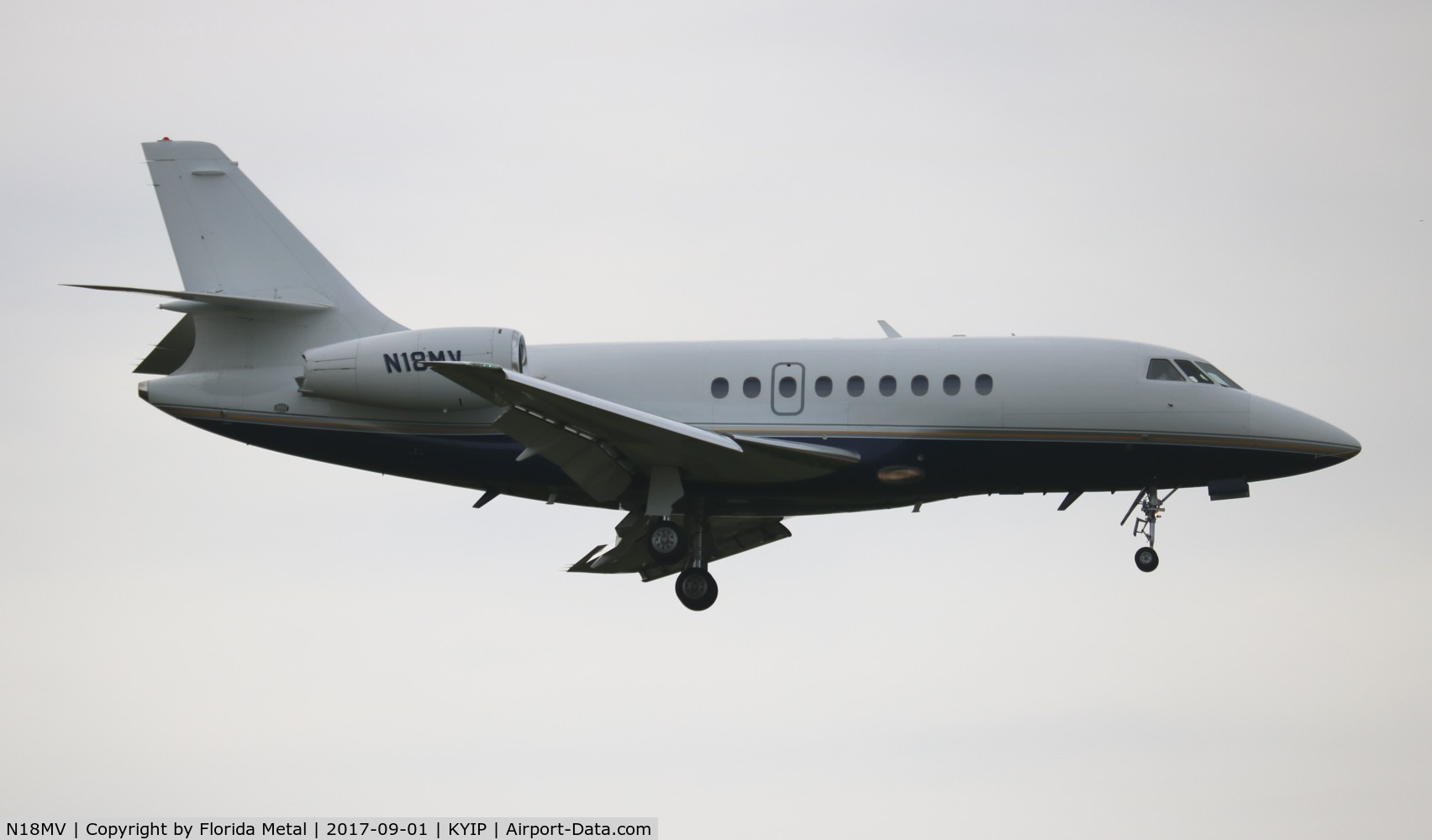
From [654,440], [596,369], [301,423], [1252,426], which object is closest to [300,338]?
[301,423]

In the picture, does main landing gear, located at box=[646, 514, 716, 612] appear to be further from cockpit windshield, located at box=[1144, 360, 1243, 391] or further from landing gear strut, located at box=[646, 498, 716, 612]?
cockpit windshield, located at box=[1144, 360, 1243, 391]

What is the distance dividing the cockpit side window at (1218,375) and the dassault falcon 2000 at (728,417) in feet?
0.12

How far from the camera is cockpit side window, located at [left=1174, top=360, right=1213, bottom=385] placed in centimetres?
2405

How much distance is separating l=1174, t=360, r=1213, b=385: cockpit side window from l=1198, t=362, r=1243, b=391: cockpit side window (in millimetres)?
91

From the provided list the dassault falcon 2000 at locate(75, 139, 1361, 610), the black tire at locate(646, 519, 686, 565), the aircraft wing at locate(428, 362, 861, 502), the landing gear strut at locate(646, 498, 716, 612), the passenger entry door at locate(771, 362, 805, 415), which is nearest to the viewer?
the aircraft wing at locate(428, 362, 861, 502)

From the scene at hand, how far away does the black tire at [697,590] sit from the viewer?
2503cm

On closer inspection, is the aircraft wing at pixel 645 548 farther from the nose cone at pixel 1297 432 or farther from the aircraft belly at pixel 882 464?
the nose cone at pixel 1297 432

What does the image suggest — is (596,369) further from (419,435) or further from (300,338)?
(300,338)

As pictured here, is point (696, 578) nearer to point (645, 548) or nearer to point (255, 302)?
point (645, 548)

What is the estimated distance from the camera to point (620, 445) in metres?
23.0

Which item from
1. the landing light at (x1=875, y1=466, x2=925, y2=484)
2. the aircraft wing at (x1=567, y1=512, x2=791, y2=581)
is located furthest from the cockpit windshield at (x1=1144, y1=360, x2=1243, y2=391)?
the aircraft wing at (x1=567, y1=512, x2=791, y2=581)

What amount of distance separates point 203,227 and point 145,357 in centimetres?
224

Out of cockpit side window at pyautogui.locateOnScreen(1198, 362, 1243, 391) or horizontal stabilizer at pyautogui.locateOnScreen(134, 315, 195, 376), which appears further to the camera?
horizontal stabilizer at pyautogui.locateOnScreen(134, 315, 195, 376)

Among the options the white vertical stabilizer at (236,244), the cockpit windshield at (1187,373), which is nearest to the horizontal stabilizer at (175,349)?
the white vertical stabilizer at (236,244)
